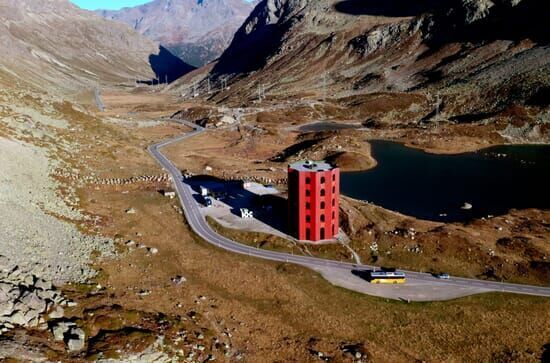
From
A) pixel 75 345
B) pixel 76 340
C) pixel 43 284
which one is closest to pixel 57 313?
pixel 43 284

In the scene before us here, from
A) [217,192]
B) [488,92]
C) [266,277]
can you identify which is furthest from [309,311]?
[488,92]

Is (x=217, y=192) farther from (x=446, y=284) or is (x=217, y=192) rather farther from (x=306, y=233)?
(x=446, y=284)

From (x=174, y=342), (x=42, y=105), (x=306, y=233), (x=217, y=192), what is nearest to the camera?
(x=174, y=342)

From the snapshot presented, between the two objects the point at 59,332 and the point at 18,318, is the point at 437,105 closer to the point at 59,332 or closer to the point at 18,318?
the point at 59,332

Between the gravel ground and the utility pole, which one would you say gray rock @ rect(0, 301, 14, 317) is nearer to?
the gravel ground

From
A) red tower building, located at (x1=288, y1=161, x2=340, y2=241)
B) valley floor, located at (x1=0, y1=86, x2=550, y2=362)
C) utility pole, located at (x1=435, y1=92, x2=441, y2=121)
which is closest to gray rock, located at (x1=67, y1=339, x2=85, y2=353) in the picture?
valley floor, located at (x1=0, y1=86, x2=550, y2=362)

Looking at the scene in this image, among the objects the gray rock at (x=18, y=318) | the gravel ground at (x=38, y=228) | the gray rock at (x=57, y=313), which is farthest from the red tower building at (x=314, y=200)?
the gray rock at (x=18, y=318)

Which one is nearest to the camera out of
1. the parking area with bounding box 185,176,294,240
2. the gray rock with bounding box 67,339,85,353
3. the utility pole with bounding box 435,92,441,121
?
the gray rock with bounding box 67,339,85,353
